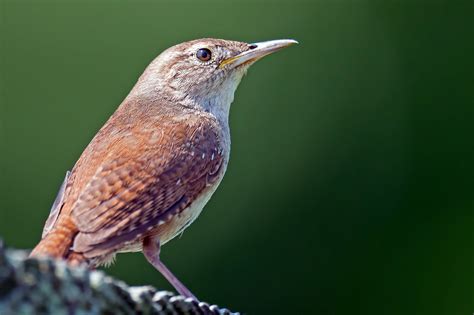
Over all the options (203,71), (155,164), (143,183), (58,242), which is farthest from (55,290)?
(203,71)

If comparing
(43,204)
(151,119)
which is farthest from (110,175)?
(43,204)

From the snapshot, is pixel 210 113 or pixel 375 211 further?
pixel 375 211

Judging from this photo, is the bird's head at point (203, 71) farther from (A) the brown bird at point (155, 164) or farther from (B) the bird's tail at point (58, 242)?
(B) the bird's tail at point (58, 242)

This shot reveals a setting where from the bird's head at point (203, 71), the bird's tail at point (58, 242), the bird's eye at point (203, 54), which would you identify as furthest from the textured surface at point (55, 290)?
the bird's eye at point (203, 54)

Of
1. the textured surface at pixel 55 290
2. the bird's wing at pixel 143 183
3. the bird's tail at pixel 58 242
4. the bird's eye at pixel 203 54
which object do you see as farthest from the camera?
the bird's eye at pixel 203 54

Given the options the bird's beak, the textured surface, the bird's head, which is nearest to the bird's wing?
the bird's head

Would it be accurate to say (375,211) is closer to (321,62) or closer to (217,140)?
(321,62)
